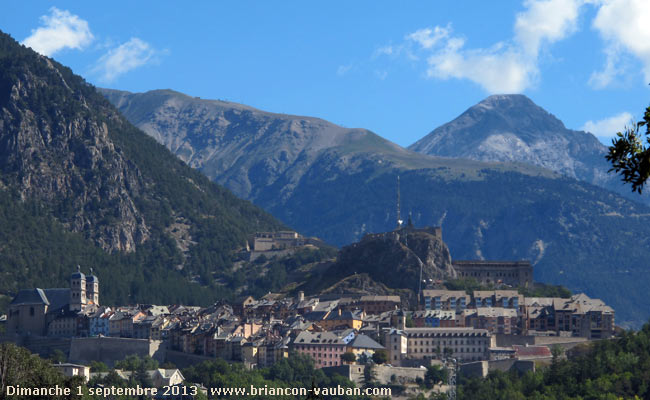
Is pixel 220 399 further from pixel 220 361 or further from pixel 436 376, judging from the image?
pixel 436 376

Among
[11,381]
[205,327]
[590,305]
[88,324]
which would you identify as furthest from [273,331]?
[11,381]

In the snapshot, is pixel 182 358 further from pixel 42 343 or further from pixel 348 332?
pixel 42 343

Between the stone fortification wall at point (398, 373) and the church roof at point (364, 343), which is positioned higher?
the church roof at point (364, 343)

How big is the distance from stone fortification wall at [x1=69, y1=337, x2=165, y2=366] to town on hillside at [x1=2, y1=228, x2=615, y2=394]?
0.41ft

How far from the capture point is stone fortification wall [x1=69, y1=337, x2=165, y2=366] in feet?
575

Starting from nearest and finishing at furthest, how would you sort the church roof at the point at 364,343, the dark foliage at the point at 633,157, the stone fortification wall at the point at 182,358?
the dark foliage at the point at 633,157 → the church roof at the point at 364,343 → the stone fortification wall at the point at 182,358

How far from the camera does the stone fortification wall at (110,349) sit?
175375mm

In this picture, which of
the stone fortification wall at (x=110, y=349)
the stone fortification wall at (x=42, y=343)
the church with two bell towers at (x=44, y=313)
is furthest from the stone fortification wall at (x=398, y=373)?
the church with two bell towers at (x=44, y=313)

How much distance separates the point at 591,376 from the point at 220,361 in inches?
1642

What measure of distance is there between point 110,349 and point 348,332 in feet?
97.8

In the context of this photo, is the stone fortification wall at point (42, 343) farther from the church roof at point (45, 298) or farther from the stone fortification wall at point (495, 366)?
the stone fortification wall at point (495, 366)

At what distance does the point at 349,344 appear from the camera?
16938cm

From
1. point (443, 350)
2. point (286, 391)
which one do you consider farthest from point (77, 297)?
point (286, 391)

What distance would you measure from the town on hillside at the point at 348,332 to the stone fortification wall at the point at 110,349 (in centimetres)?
13
